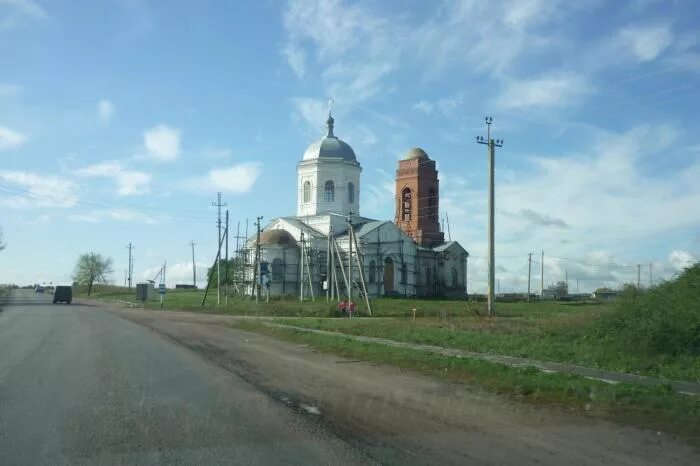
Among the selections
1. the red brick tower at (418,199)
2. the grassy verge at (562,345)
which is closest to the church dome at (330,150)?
the red brick tower at (418,199)

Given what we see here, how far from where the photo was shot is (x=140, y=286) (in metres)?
78.4

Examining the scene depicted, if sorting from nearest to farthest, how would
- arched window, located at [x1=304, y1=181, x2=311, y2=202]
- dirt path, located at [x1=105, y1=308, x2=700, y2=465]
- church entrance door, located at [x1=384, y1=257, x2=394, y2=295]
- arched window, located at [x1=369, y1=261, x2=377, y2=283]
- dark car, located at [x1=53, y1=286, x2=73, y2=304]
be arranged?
1. dirt path, located at [x1=105, y1=308, x2=700, y2=465]
2. arched window, located at [x1=369, y1=261, x2=377, y2=283]
3. dark car, located at [x1=53, y1=286, x2=73, y2=304]
4. church entrance door, located at [x1=384, y1=257, x2=394, y2=295]
5. arched window, located at [x1=304, y1=181, x2=311, y2=202]

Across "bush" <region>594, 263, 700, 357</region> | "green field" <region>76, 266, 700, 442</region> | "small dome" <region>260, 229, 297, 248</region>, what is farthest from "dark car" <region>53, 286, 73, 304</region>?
"bush" <region>594, 263, 700, 357</region>

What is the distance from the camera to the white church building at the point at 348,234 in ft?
233

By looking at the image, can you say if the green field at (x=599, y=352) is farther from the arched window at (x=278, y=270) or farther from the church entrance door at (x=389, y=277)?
the church entrance door at (x=389, y=277)

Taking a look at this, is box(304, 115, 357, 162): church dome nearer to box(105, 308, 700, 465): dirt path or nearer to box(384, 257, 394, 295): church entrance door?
box(384, 257, 394, 295): church entrance door

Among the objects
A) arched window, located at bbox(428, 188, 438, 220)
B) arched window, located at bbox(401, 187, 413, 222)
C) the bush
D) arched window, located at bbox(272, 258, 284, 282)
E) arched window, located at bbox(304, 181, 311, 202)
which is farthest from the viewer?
arched window, located at bbox(401, 187, 413, 222)

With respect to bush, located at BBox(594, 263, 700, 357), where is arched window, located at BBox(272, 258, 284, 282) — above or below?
above

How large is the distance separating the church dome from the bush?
54605 millimetres

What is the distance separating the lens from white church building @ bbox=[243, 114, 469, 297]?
7112 centimetres

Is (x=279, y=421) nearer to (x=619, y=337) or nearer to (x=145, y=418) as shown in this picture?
(x=145, y=418)

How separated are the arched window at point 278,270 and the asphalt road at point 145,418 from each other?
2139 inches

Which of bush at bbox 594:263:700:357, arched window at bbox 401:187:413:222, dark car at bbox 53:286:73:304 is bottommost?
dark car at bbox 53:286:73:304

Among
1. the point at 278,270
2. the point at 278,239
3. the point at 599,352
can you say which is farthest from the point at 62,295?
the point at 599,352
